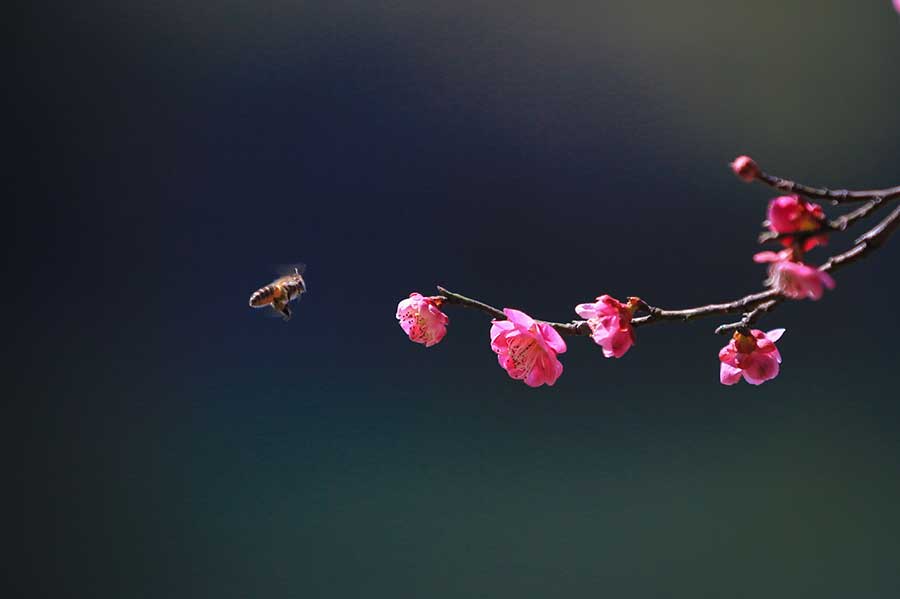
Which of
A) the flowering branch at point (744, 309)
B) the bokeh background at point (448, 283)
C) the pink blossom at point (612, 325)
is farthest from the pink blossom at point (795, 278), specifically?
the bokeh background at point (448, 283)

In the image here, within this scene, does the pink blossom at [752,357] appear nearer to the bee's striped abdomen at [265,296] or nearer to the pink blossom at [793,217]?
the pink blossom at [793,217]

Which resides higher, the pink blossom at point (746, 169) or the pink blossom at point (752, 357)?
the pink blossom at point (746, 169)

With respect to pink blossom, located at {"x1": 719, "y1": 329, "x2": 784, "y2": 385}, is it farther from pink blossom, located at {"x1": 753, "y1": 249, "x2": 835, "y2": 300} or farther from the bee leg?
the bee leg

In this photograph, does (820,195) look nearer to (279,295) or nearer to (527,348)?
(527,348)

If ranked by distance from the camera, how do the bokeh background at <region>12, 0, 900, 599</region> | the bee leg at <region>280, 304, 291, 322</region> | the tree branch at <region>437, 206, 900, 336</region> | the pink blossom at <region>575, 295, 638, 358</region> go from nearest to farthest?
1. the tree branch at <region>437, 206, 900, 336</region>
2. the pink blossom at <region>575, 295, 638, 358</region>
3. the bee leg at <region>280, 304, 291, 322</region>
4. the bokeh background at <region>12, 0, 900, 599</region>

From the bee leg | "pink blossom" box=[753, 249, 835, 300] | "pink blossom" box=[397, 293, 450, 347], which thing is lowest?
"pink blossom" box=[753, 249, 835, 300]

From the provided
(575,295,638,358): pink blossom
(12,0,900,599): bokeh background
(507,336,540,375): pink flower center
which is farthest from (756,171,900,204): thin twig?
(12,0,900,599): bokeh background

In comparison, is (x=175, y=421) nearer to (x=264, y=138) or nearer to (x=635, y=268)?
(x=264, y=138)
